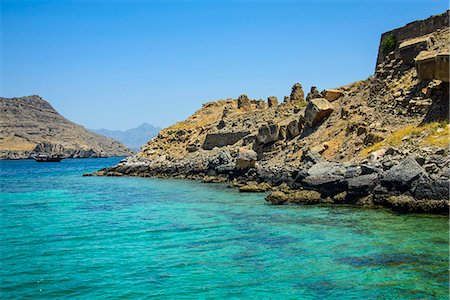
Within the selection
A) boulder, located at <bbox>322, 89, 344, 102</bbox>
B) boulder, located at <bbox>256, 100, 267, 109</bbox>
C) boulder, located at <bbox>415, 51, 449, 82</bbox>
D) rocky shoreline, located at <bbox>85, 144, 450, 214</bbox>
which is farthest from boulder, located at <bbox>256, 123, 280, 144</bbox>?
boulder, located at <bbox>256, 100, 267, 109</bbox>

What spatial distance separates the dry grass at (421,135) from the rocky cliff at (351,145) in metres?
0.11

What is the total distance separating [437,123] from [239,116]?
4265cm

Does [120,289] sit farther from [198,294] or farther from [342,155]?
[342,155]

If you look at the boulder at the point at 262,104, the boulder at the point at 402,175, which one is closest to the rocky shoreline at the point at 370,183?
the boulder at the point at 402,175

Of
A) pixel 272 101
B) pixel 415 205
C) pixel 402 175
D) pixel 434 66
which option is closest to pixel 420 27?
pixel 434 66

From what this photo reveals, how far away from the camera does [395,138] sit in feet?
110

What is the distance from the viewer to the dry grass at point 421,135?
28.4 m

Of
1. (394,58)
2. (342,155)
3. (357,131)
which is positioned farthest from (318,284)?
(394,58)

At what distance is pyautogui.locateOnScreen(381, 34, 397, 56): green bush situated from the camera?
150 feet

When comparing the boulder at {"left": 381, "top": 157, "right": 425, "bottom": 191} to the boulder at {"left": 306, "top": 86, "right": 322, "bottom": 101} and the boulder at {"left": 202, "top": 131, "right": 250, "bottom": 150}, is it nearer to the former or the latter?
the boulder at {"left": 306, "top": 86, "right": 322, "bottom": 101}

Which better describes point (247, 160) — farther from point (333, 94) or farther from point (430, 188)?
point (430, 188)

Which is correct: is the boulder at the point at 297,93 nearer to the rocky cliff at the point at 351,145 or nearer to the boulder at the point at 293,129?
the rocky cliff at the point at 351,145

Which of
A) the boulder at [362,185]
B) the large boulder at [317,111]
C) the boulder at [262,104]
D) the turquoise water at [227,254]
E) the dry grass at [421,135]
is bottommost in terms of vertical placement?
the turquoise water at [227,254]

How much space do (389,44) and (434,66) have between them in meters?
15.4
